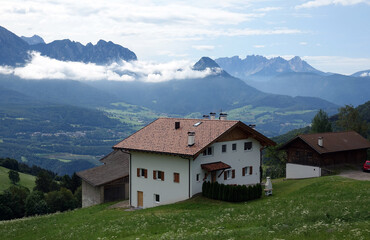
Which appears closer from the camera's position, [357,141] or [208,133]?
[208,133]

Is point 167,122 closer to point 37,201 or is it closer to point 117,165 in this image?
point 117,165

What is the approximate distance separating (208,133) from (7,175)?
432ft

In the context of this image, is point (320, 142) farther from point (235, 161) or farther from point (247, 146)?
point (235, 161)

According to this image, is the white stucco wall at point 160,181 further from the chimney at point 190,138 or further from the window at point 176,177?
the chimney at point 190,138

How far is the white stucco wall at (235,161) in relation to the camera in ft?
141

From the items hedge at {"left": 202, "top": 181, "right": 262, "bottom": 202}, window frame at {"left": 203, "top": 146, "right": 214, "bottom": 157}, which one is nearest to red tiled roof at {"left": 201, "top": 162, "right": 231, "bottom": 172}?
window frame at {"left": 203, "top": 146, "right": 214, "bottom": 157}

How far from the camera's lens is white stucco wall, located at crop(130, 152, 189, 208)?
141 ft

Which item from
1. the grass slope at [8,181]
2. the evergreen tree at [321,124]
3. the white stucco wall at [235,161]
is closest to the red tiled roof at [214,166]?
the white stucco wall at [235,161]

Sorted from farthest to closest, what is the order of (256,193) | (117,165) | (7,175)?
1. (7,175)
2. (117,165)
3. (256,193)

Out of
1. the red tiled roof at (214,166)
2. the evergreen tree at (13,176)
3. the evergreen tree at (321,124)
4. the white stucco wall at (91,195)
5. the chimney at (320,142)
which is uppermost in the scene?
the evergreen tree at (321,124)

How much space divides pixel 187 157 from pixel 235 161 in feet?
27.0

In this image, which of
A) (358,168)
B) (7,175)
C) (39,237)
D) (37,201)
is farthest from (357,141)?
(7,175)

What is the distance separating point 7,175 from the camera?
155m

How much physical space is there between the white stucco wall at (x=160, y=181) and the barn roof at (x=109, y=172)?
12692 millimetres
